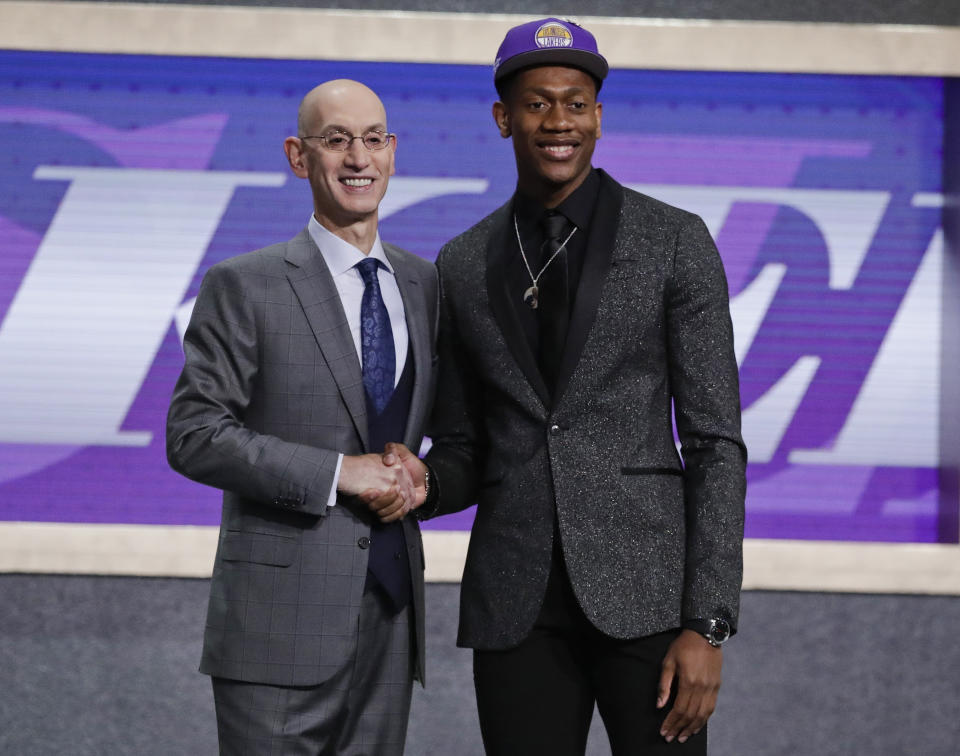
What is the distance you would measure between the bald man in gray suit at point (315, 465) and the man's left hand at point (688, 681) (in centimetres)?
56

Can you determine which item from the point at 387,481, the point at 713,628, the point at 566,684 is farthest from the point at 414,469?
the point at 713,628

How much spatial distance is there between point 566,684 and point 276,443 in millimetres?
666

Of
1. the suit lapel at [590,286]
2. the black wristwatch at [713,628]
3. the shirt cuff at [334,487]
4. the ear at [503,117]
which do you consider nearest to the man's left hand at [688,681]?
the black wristwatch at [713,628]

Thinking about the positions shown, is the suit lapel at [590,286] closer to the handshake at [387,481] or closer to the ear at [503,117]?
the ear at [503,117]

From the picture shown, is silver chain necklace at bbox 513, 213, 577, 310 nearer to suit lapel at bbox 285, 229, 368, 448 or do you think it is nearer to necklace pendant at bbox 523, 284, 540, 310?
necklace pendant at bbox 523, 284, 540, 310

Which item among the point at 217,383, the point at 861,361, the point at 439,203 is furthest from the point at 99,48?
the point at 861,361

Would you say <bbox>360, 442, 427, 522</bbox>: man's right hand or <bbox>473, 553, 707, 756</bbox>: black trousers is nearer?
<bbox>473, 553, 707, 756</bbox>: black trousers

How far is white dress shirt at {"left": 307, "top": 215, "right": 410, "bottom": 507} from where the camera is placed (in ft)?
6.90

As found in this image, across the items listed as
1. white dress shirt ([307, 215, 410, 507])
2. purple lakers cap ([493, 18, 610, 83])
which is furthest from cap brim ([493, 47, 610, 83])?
white dress shirt ([307, 215, 410, 507])

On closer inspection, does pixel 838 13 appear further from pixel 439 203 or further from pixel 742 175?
pixel 439 203

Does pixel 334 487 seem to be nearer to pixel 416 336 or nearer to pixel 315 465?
pixel 315 465

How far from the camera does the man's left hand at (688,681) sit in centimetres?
169

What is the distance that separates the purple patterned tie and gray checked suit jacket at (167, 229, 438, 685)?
1.3 inches

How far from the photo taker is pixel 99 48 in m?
3.63
